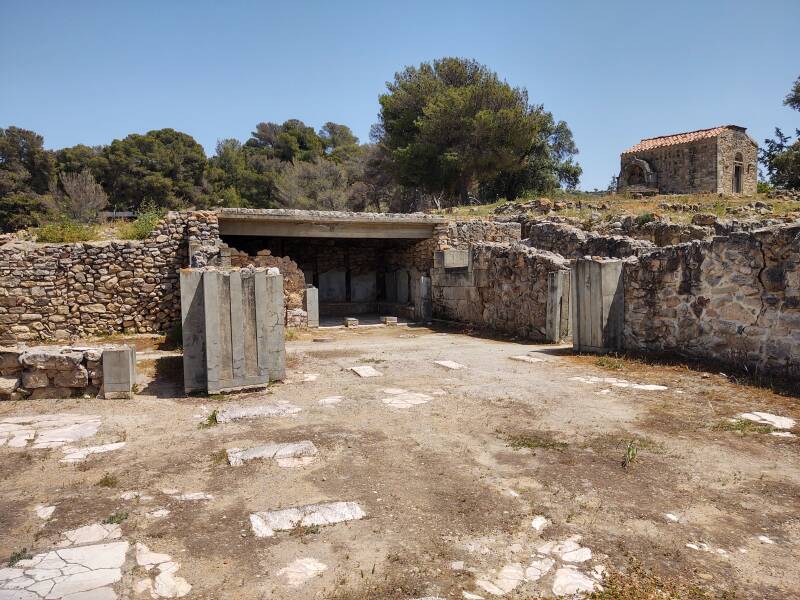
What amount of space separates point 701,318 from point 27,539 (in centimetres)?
799

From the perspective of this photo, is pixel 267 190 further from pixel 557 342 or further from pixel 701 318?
pixel 701 318

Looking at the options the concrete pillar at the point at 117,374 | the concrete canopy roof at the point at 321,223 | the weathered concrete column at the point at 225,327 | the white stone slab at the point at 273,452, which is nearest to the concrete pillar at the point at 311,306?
the concrete canopy roof at the point at 321,223

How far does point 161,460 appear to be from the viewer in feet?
14.1

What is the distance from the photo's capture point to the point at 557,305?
1040 cm

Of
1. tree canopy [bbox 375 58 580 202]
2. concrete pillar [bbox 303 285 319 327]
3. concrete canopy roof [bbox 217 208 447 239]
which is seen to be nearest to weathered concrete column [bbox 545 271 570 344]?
concrete canopy roof [bbox 217 208 447 239]

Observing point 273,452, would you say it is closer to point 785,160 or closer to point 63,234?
point 63,234

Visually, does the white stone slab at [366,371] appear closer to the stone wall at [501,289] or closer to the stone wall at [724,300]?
the stone wall at [724,300]

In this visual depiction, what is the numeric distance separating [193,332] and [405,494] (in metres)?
4.17

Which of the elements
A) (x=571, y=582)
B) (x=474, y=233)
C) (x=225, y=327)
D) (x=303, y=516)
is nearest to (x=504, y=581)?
(x=571, y=582)

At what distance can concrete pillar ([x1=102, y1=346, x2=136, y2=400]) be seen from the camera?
6289mm

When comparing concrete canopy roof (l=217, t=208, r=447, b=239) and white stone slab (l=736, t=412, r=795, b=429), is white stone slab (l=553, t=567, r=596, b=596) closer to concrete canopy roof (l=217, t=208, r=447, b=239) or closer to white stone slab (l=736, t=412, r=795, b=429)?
white stone slab (l=736, t=412, r=795, b=429)

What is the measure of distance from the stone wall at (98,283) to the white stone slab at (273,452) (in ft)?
33.6

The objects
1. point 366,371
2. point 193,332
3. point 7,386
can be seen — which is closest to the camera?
point 7,386

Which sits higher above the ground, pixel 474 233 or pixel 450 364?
pixel 474 233
